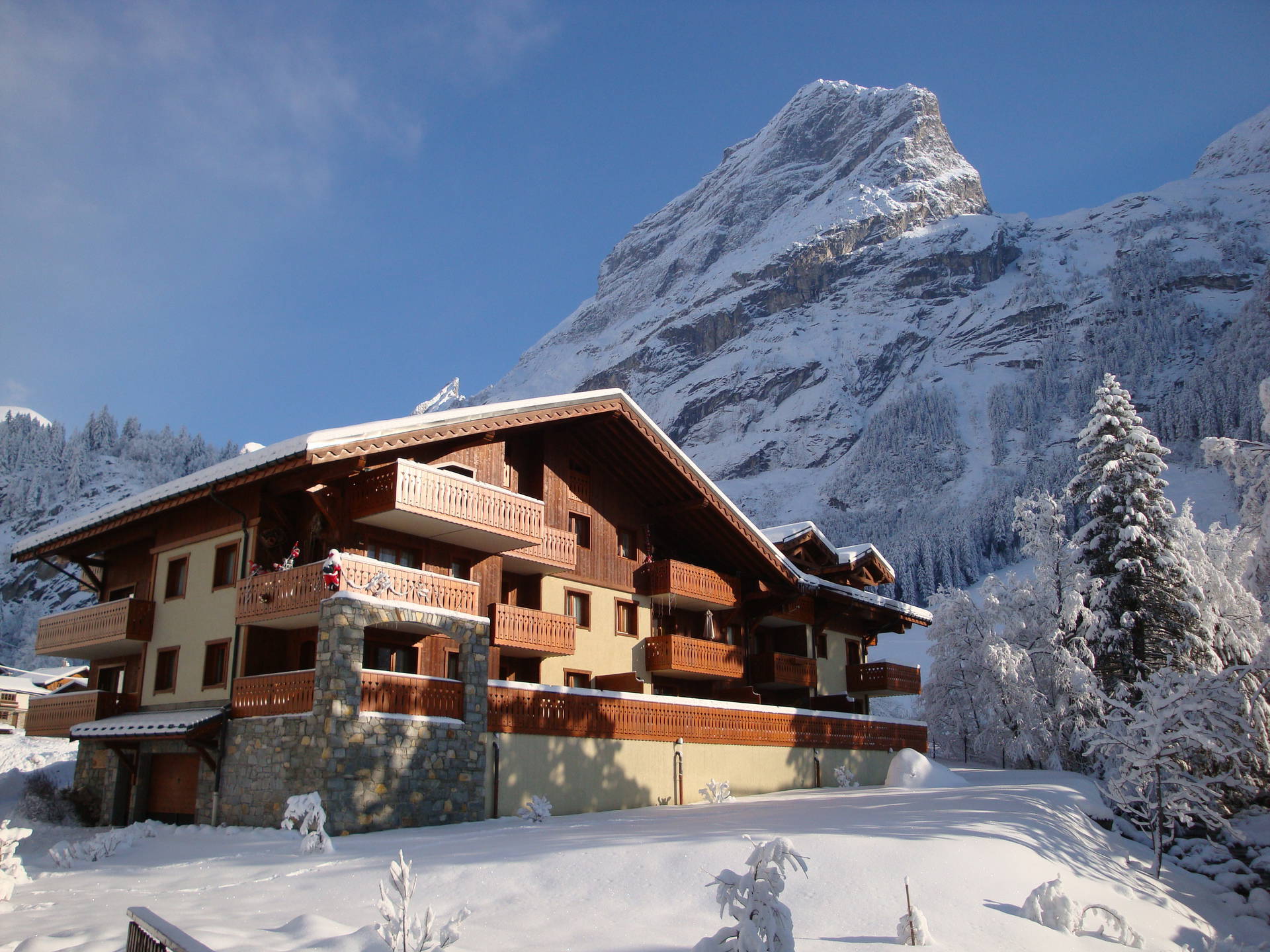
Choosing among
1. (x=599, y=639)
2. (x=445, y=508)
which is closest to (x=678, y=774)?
(x=599, y=639)

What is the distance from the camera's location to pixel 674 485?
29.0m

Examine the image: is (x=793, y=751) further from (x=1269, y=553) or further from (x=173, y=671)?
(x=173, y=671)

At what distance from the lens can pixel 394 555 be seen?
73.4ft

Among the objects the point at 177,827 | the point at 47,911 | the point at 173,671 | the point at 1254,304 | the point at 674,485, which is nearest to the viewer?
the point at 47,911

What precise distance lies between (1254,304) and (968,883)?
162013 mm

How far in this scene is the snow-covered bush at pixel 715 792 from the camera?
22656 millimetres

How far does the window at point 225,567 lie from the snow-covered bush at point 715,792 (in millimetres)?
12291

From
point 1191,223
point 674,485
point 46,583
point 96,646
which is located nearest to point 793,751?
point 674,485

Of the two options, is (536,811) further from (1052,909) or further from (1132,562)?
(1132,562)

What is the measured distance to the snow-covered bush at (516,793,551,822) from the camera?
1817cm

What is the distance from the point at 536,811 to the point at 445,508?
685 cm

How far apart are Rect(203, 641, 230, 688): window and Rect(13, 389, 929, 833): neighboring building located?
83 millimetres

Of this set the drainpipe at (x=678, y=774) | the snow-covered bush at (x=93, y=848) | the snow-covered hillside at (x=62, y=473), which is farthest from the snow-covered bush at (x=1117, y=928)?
the snow-covered hillside at (x=62, y=473)

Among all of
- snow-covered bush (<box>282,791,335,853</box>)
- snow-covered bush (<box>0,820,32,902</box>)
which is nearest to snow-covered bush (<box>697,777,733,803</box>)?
snow-covered bush (<box>282,791,335,853</box>)
